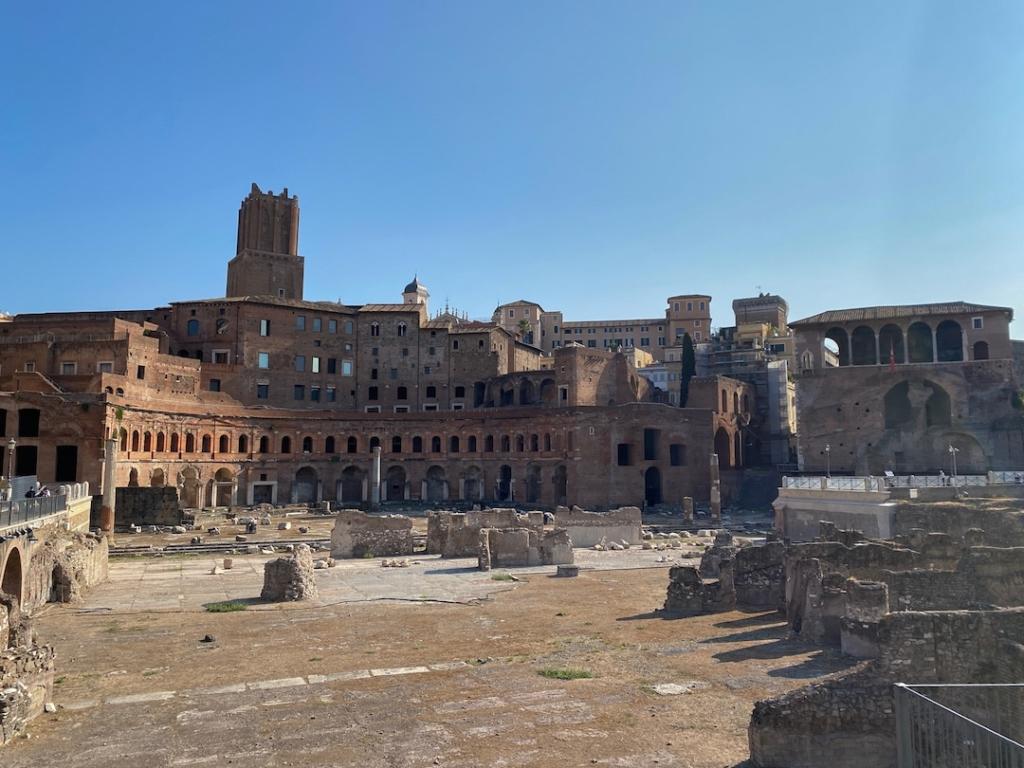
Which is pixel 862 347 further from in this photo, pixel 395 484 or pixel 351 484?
pixel 351 484

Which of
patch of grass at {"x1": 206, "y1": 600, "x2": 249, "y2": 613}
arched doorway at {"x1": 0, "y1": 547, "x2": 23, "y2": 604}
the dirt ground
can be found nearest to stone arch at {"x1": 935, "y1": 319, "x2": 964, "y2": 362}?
the dirt ground

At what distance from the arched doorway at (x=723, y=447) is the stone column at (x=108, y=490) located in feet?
134

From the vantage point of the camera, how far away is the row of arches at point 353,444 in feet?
173

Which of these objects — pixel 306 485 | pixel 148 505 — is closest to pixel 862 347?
pixel 306 485

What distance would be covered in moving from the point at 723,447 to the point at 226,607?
45561 mm

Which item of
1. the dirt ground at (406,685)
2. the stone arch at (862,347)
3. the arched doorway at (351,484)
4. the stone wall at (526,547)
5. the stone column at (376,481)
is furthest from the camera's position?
the arched doorway at (351,484)

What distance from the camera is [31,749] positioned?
10125 millimetres

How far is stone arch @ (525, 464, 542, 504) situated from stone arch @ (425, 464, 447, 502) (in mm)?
7284

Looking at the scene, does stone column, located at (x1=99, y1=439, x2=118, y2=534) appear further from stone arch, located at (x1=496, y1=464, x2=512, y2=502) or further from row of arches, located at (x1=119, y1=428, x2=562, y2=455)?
stone arch, located at (x1=496, y1=464, x2=512, y2=502)

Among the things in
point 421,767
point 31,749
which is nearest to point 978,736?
point 421,767

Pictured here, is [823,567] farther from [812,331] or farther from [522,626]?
[812,331]

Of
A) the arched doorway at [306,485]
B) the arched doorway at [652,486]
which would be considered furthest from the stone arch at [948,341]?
the arched doorway at [306,485]

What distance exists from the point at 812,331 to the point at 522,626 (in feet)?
135

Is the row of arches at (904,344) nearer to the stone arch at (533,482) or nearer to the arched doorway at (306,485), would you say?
the stone arch at (533,482)
